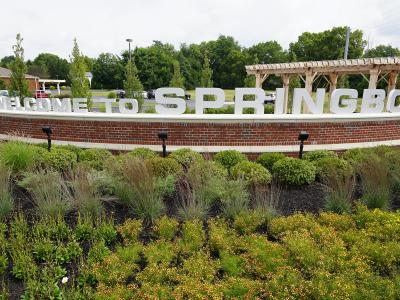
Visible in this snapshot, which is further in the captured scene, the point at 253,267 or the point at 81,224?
the point at 81,224

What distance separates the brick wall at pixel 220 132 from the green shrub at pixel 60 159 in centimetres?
134

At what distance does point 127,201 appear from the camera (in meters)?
5.42

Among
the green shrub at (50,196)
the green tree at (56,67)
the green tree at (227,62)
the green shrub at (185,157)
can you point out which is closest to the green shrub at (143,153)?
the green shrub at (185,157)

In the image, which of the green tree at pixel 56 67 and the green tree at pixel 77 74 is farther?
the green tree at pixel 56 67

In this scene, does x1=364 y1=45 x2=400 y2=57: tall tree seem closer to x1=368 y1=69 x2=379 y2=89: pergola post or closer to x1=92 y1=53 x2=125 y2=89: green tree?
x1=92 y1=53 x2=125 y2=89: green tree

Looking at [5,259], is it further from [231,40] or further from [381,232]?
[231,40]

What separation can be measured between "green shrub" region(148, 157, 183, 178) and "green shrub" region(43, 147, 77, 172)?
212 centimetres

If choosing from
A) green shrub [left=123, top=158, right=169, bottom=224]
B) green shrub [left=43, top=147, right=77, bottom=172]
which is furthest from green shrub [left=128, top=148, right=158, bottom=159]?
green shrub [left=123, top=158, right=169, bottom=224]

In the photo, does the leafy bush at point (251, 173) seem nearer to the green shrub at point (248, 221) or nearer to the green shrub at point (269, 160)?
the green shrub at point (269, 160)

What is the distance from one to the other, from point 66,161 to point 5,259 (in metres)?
3.76

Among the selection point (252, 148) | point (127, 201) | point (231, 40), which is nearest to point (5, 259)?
point (127, 201)

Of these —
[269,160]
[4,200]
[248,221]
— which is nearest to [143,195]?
[248,221]

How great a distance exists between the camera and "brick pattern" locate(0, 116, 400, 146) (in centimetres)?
829

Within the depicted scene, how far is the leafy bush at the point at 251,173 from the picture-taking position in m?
6.36
